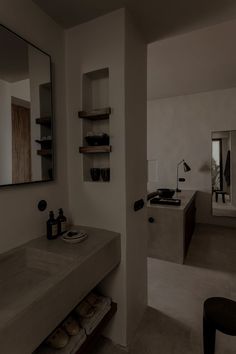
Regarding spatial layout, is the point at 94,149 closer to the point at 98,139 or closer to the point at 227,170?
the point at 98,139

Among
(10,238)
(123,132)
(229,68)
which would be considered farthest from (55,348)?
(229,68)

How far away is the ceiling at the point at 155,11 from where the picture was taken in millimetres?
1379

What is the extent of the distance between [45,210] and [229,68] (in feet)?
10.6

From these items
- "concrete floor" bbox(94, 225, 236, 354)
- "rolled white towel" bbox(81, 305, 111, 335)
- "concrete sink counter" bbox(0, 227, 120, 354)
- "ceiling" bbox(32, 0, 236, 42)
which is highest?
"ceiling" bbox(32, 0, 236, 42)

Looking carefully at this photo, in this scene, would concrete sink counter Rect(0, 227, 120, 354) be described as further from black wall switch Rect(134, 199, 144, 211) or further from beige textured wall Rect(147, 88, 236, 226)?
beige textured wall Rect(147, 88, 236, 226)

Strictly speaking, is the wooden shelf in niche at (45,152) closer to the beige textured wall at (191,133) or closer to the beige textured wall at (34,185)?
the beige textured wall at (34,185)

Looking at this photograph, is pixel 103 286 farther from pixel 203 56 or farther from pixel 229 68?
pixel 229 68

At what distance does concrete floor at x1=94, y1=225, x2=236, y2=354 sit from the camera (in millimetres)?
1563

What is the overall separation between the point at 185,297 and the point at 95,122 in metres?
1.95

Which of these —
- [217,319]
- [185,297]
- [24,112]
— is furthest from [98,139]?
[185,297]

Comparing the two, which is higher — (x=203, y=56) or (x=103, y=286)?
(x=203, y=56)

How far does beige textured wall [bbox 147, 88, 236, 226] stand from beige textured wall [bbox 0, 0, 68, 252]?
10.7 feet

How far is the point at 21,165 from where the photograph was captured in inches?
51.8

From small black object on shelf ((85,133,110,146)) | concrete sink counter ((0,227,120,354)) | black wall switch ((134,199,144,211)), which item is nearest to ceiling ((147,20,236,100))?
small black object on shelf ((85,133,110,146))
